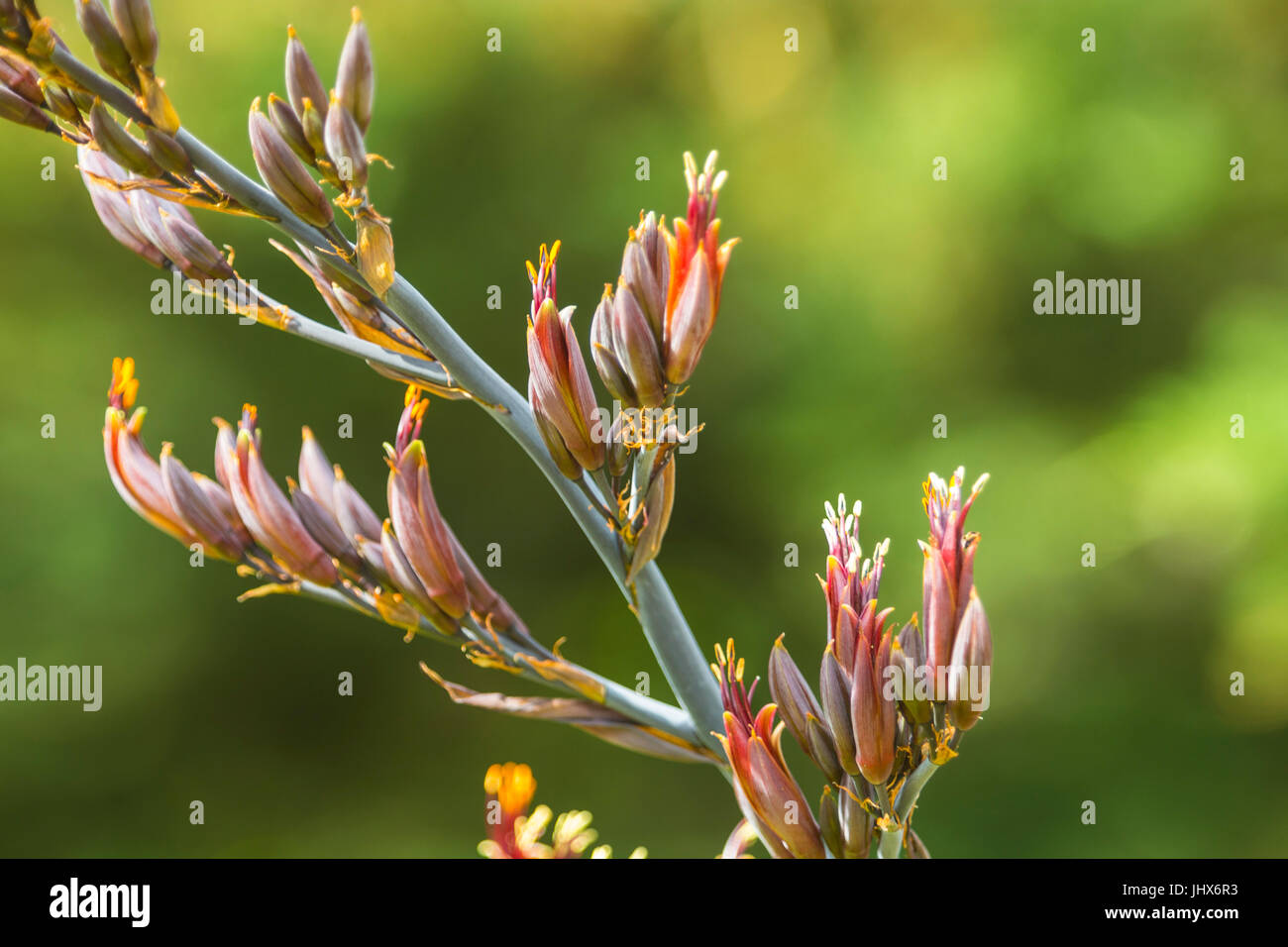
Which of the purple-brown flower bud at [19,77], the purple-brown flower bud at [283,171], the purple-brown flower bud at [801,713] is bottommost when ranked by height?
the purple-brown flower bud at [801,713]

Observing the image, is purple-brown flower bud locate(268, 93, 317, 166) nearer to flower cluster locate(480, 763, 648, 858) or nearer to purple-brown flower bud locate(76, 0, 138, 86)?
purple-brown flower bud locate(76, 0, 138, 86)

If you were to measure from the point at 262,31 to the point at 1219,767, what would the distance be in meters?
1.89

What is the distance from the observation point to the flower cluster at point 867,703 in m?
0.34

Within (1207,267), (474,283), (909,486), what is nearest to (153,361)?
(474,283)

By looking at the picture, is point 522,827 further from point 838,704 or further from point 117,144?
point 117,144

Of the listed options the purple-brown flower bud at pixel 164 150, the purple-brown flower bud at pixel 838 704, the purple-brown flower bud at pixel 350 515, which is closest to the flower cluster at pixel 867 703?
the purple-brown flower bud at pixel 838 704

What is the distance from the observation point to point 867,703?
338 millimetres

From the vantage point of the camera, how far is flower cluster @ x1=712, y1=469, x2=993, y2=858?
0.34 m

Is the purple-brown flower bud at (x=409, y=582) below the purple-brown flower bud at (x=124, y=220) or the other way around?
below

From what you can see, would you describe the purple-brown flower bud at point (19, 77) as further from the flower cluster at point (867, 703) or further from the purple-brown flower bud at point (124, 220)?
the flower cluster at point (867, 703)

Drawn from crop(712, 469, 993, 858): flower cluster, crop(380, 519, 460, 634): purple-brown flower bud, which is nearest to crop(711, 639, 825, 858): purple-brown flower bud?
crop(712, 469, 993, 858): flower cluster

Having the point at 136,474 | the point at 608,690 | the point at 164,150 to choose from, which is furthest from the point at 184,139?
the point at 608,690

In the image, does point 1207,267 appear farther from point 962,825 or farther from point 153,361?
point 153,361

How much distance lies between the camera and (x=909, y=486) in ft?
5.27
